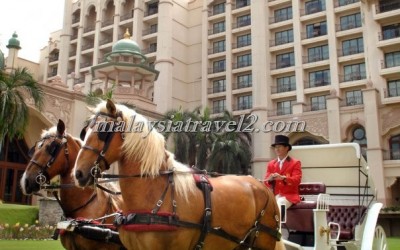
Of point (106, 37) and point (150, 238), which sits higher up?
point (106, 37)

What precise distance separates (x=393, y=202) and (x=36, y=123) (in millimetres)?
27761

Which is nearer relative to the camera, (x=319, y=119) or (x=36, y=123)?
(x=36, y=123)

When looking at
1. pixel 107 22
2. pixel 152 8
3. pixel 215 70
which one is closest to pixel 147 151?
pixel 215 70

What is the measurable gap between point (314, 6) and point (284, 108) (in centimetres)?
1108

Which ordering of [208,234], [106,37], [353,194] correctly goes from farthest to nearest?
[106,37]
[353,194]
[208,234]

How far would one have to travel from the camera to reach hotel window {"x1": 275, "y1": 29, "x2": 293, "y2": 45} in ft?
137

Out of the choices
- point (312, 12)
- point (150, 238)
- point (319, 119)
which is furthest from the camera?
point (312, 12)

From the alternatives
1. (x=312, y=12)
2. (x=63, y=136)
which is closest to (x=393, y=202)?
(x=312, y=12)

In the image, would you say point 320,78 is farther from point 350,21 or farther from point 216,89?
point 216,89

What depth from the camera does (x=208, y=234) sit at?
401cm

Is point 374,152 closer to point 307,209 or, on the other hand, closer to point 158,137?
point 307,209

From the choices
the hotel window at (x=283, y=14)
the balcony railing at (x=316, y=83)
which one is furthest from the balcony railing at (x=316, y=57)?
the hotel window at (x=283, y=14)

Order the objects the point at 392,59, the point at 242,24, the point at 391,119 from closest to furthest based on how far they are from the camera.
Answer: the point at 391,119
the point at 392,59
the point at 242,24

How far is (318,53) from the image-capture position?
39938 millimetres
